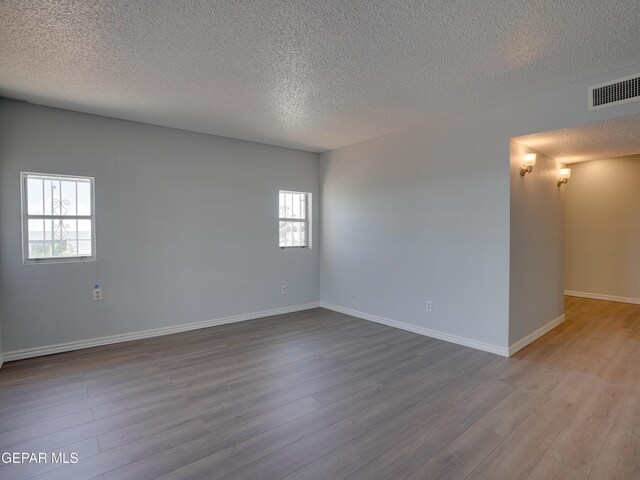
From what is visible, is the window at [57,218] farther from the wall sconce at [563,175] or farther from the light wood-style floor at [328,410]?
the wall sconce at [563,175]

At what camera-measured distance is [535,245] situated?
405 centimetres

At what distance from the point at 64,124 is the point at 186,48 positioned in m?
2.28

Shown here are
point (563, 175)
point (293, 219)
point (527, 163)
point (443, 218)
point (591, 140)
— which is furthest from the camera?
point (293, 219)

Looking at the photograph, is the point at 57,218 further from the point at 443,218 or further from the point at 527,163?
the point at 527,163

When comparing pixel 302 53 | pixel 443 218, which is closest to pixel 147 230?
pixel 302 53

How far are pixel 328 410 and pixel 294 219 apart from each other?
12.1 feet

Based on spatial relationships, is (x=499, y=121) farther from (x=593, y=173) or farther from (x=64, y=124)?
(x=64, y=124)

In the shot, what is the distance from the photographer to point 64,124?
375 centimetres

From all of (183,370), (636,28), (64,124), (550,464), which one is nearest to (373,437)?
(550,464)

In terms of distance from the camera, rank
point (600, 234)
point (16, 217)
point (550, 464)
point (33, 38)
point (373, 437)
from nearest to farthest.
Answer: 1. point (550, 464)
2. point (373, 437)
3. point (33, 38)
4. point (16, 217)
5. point (600, 234)

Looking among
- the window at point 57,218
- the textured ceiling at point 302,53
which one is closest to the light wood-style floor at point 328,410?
the window at point 57,218

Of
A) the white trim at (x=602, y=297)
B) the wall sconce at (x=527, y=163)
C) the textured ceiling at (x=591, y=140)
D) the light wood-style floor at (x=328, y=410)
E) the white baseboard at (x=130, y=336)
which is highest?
the textured ceiling at (x=591, y=140)

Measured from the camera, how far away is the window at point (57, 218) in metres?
3.64

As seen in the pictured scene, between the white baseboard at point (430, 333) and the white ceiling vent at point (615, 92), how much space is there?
251 cm
